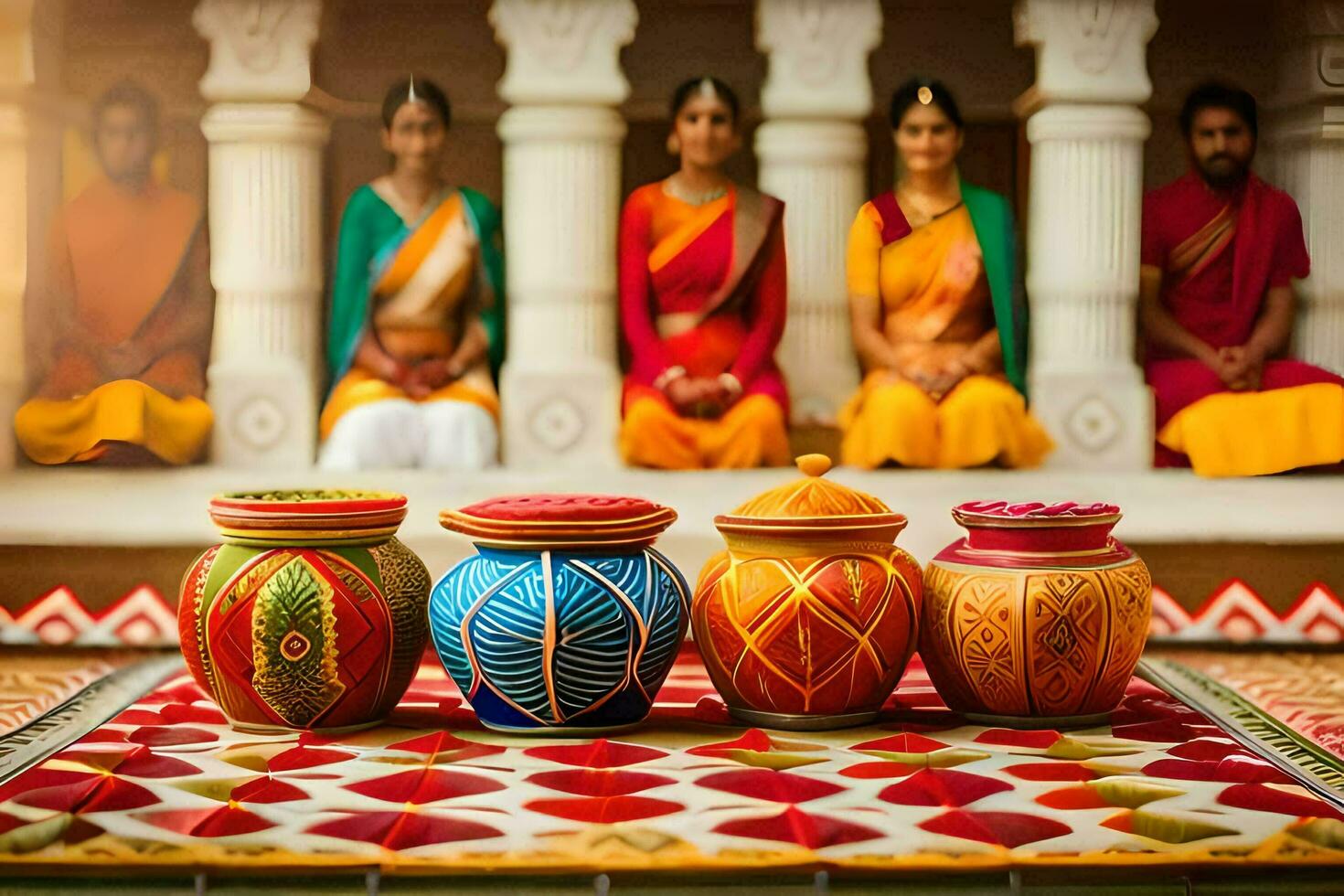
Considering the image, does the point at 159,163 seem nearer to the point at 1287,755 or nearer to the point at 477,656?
the point at 477,656

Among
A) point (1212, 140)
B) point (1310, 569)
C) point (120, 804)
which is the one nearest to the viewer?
point (120, 804)

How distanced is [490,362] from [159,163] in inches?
43.9

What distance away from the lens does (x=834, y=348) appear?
4.04 metres

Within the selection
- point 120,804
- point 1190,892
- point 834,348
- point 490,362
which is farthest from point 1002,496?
point 120,804

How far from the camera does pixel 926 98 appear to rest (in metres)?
3.87

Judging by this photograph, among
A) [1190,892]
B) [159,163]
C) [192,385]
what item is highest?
[159,163]

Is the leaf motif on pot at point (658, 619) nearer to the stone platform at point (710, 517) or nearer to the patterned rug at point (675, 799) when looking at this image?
the patterned rug at point (675, 799)

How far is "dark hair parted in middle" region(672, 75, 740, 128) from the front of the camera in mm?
3844

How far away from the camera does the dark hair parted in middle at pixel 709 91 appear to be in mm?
3844

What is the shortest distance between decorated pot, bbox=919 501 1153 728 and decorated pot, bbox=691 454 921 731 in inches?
3.0

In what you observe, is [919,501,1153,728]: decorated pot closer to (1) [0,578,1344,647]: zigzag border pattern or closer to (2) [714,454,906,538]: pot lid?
(2) [714,454,906,538]: pot lid

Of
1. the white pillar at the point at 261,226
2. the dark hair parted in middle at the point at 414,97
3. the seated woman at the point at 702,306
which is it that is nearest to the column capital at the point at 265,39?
the white pillar at the point at 261,226

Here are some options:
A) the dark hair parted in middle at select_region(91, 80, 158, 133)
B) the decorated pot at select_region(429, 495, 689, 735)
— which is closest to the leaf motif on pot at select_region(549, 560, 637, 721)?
the decorated pot at select_region(429, 495, 689, 735)

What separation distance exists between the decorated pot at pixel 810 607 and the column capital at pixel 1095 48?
6.79 ft
